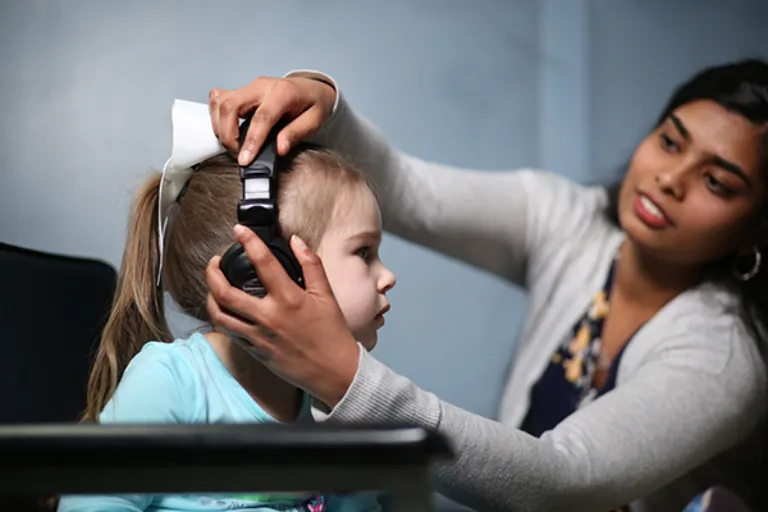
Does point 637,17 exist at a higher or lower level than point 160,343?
higher

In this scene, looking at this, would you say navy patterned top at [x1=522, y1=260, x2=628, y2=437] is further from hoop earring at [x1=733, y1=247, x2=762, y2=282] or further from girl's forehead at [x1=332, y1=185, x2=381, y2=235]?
girl's forehead at [x1=332, y1=185, x2=381, y2=235]

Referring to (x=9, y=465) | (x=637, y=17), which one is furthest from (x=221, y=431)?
(x=637, y=17)

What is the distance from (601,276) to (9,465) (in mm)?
1250

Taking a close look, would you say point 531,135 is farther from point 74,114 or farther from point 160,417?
point 160,417

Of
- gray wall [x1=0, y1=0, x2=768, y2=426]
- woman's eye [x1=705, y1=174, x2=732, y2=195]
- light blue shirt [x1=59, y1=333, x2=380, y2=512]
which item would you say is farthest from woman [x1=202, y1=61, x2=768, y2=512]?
gray wall [x1=0, y1=0, x2=768, y2=426]

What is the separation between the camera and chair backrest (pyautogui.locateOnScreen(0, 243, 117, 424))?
956mm

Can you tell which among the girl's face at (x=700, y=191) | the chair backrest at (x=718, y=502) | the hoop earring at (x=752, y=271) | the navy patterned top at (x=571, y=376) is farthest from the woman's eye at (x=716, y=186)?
the chair backrest at (x=718, y=502)

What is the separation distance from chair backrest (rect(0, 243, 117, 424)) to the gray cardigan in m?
0.36

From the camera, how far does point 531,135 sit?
195 centimetres

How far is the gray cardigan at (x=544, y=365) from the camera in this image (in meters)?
0.90

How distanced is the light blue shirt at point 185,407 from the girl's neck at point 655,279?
2.40 ft

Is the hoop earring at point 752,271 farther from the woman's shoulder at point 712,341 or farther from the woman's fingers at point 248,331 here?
the woman's fingers at point 248,331

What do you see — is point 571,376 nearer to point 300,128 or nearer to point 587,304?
point 587,304

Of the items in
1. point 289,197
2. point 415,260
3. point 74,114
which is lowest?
point 415,260
